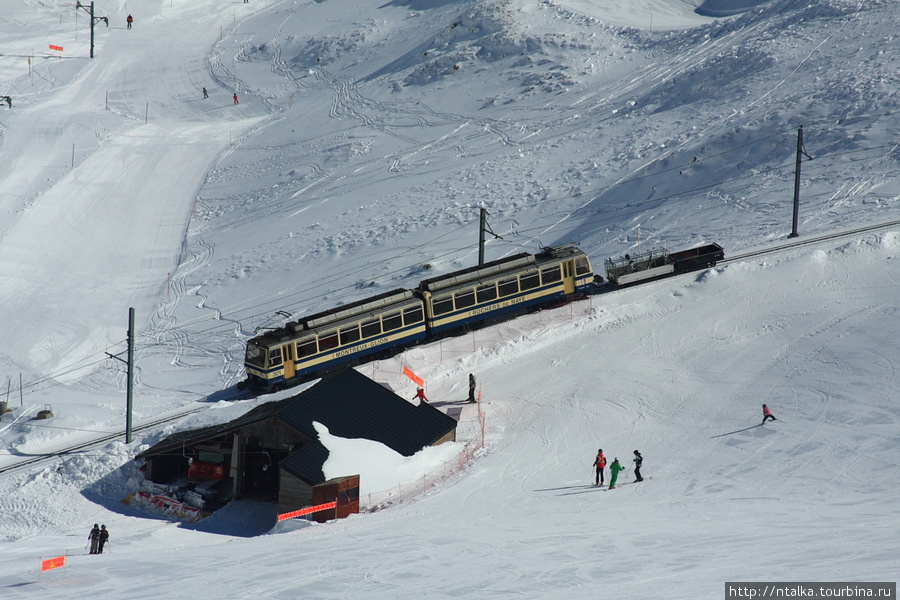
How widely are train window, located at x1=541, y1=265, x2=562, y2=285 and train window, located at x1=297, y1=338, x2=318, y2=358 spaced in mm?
10372

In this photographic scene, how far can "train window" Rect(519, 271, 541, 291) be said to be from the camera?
4238 cm

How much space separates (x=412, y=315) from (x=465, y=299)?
2419 millimetres

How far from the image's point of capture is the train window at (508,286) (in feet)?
138

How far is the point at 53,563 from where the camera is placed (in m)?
25.9

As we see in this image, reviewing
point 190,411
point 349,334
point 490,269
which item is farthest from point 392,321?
point 190,411

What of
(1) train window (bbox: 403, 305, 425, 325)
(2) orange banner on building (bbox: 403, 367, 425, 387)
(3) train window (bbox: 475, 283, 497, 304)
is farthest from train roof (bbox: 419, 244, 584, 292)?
(2) orange banner on building (bbox: 403, 367, 425, 387)

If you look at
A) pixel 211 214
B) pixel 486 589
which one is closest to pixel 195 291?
pixel 211 214

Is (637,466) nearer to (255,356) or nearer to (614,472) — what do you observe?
(614,472)

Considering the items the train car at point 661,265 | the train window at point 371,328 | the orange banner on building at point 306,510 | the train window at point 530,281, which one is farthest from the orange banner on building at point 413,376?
the train car at point 661,265

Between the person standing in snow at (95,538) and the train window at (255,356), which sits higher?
the train window at (255,356)

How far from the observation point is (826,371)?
117 feet

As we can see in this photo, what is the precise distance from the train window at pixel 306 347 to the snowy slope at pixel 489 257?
3.13 meters

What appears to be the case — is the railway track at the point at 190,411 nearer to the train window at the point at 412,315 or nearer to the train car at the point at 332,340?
the train car at the point at 332,340

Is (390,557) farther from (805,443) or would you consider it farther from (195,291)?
(195,291)
